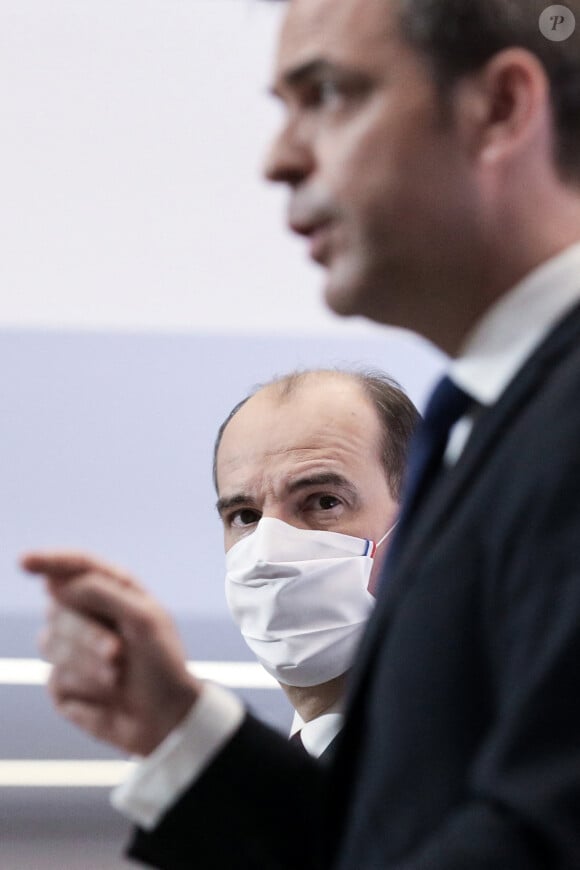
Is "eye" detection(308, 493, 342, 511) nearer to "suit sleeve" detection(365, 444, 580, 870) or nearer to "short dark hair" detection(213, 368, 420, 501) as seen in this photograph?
"short dark hair" detection(213, 368, 420, 501)

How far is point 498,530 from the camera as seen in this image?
24.9 inches

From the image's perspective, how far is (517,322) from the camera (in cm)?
75

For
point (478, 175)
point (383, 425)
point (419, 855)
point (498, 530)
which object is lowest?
point (383, 425)

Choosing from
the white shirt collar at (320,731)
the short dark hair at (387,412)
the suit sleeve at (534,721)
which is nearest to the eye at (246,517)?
the short dark hair at (387,412)

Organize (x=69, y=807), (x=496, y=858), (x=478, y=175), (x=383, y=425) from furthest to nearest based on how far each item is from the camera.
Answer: (x=69, y=807)
(x=383, y=425)
(x=478, y=175)
(x=496, y=858)

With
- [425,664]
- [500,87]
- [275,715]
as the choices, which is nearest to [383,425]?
[500,87]

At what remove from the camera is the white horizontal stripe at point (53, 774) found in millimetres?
3908

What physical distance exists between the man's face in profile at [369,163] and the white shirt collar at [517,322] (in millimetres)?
43

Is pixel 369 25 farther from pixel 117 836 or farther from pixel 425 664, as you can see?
pixel 117 836

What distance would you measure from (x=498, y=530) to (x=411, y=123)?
30 cm

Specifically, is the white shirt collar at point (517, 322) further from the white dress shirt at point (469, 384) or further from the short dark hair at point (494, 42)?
the short dark hair at point (494, 42)

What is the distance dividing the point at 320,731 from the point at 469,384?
3.33 feet

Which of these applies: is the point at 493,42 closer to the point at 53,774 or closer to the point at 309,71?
the point at 309,71

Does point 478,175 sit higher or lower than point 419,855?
higher
